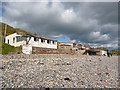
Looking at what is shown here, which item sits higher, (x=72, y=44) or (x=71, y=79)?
(x=72, y=44)

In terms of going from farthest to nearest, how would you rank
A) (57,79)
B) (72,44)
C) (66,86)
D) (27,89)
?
(72,44)
(57,79)
(66,86)
(27,89)

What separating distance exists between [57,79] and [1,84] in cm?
376

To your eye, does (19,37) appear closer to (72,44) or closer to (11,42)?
(11,42)

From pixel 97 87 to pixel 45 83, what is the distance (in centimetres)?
365

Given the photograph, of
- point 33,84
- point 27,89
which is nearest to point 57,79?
point 33,84

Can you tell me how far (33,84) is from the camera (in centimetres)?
573

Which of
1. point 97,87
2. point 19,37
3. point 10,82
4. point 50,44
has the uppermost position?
point 19,37

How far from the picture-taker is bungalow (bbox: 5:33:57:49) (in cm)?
2227

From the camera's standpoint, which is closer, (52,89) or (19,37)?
(52,89)

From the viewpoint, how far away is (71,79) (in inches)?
263

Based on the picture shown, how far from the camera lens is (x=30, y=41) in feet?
72.0

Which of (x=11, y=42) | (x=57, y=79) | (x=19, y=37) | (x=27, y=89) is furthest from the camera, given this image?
(x=11, y=42)

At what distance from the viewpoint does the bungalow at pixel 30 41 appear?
2227cm

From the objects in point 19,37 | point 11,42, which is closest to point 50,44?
point 19,37
